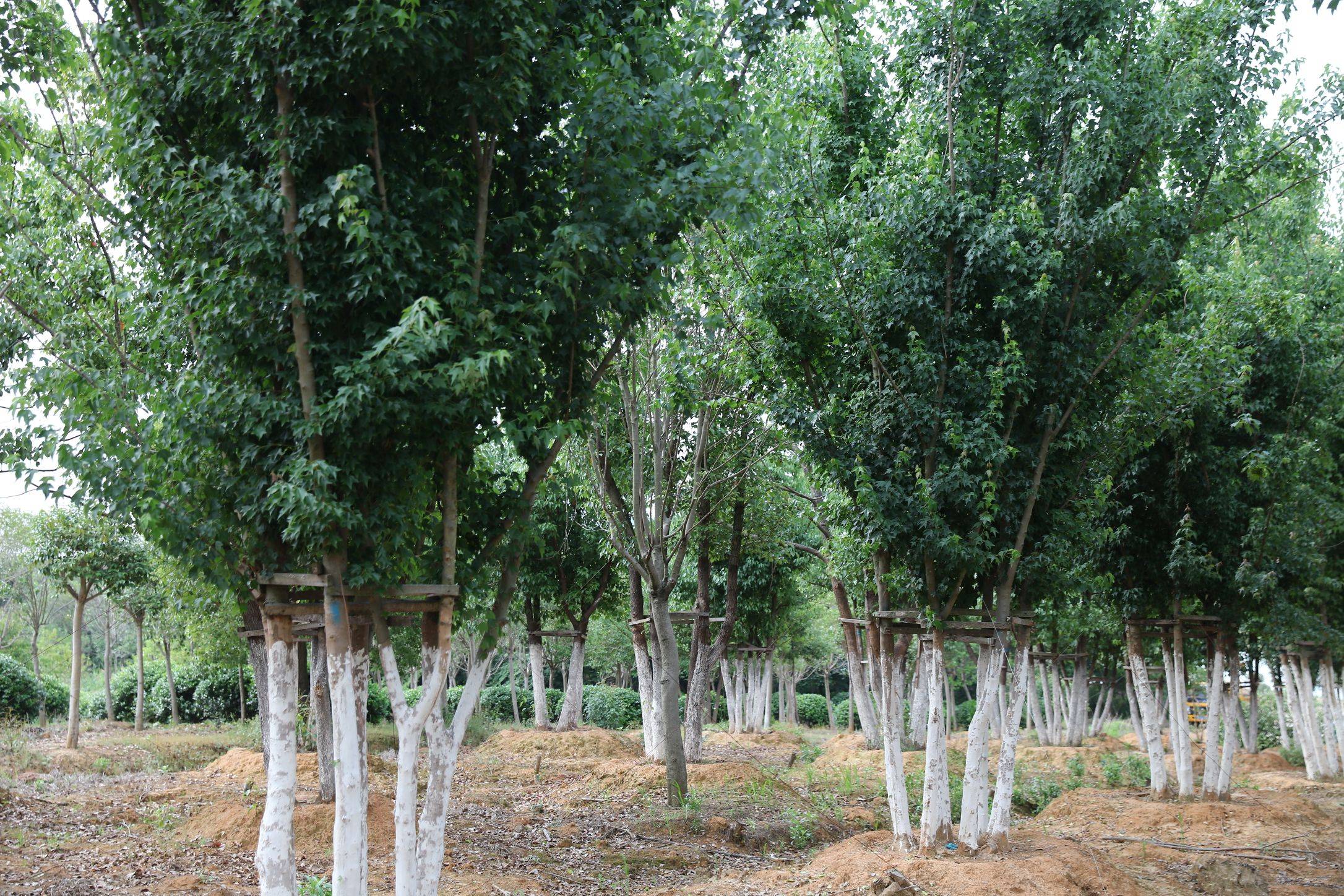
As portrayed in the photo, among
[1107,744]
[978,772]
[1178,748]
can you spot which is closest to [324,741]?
[978,772]

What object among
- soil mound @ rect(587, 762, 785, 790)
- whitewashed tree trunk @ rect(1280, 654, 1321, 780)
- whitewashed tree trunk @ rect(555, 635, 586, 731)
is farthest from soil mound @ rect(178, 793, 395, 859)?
whitewashed tree trunk @ rect(1280, 654, 1321, 780)

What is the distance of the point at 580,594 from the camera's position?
23.8 metres

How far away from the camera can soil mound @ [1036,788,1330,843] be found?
13258 millimetres

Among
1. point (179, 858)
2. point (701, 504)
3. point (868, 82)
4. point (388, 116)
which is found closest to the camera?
point (388, 116)

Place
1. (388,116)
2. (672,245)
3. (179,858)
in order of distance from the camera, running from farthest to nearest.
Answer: (179,858) → (672,245) → (388,116)

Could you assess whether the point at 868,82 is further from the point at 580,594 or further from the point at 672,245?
the point at 580,594

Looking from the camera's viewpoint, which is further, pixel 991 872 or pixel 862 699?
pixel 862 699

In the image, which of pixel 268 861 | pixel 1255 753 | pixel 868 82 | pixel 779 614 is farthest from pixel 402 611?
pixel 1255 753

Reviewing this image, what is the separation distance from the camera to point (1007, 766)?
37.0ft

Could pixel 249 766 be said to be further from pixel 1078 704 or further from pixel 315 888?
pixel 1078 704

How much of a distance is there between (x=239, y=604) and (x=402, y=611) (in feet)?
4.14

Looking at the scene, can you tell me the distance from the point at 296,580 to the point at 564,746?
15396 millimetres

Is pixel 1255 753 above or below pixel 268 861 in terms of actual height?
below

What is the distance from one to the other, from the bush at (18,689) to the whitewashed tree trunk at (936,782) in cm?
2531
